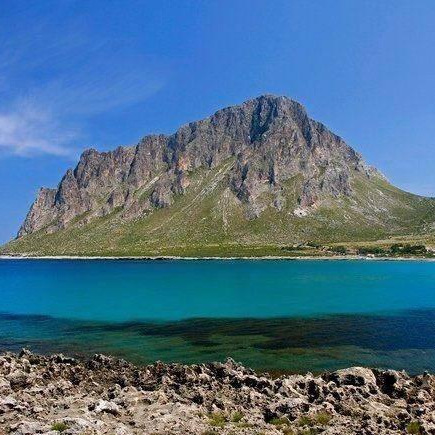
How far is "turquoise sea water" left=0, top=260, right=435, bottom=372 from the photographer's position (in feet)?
173

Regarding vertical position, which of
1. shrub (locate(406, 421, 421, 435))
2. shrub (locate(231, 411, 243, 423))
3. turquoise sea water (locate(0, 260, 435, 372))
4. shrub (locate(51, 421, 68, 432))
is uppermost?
shrub (locate(51, 421, 68, 432))

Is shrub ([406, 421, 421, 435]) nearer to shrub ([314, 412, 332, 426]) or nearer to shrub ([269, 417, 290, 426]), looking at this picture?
shrub ([314, 412, 332, 426])

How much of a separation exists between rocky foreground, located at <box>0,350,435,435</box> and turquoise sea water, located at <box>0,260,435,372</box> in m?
12.5

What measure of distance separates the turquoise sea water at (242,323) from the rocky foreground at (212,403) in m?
12.5

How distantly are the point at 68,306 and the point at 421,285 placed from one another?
101632mm

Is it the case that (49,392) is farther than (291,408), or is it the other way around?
(49,392)

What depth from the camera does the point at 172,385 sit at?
35.2 m

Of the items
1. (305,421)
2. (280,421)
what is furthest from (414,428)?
(280,421)

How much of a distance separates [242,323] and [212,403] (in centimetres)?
4724

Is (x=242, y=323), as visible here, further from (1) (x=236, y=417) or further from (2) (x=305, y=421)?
(2) (x=305, y=421)

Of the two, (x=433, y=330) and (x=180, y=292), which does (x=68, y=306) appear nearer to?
(x=180, y=292)

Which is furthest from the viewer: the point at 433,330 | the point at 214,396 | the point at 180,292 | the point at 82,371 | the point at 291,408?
the point at 180,292

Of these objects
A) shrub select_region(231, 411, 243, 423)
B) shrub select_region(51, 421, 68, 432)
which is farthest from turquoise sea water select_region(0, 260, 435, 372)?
shrub select_region(51, 421, 68, 432)

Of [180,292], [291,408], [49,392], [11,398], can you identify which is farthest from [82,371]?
[180,292]
